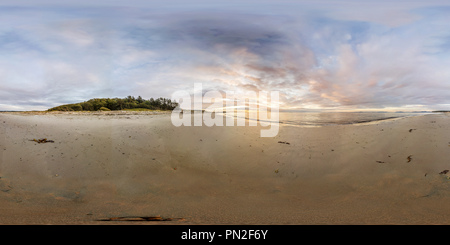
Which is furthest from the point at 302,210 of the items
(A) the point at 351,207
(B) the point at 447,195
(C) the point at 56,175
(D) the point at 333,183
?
(C) the point at 56,175

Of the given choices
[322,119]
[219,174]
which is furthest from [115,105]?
[322,119]

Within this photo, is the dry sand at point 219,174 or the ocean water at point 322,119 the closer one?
the dry sand at point 219,174

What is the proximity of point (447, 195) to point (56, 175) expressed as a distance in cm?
929

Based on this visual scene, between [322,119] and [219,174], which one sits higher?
[322,119]

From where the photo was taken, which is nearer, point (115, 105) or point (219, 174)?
point (219, 174)

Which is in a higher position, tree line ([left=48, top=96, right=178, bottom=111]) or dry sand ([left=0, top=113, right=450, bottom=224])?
tree line ([left=48, top=96, right=178, bottom=111])

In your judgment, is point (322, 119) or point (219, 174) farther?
point (322, 119)

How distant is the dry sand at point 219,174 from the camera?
353cm

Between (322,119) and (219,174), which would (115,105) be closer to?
(219,174)

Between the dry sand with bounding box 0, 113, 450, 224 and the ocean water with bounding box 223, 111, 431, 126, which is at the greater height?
the ocean water with bounding box 223, 111, 431, 126

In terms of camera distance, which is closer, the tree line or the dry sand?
the dry sand

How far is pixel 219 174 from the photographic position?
19.3ft

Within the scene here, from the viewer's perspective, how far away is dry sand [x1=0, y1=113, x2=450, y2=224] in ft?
11.6

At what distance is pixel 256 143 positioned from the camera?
8016 millimetres
